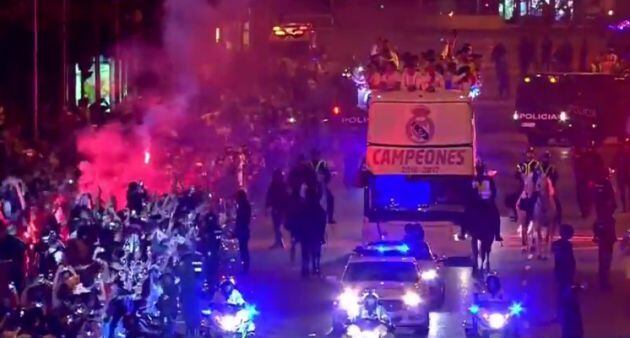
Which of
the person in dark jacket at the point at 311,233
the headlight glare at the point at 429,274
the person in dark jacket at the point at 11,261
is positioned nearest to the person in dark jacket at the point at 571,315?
the headlight glare at the point at 429,274

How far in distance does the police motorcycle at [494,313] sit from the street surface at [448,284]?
1.42 m

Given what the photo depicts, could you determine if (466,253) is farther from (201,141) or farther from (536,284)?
(201,141)

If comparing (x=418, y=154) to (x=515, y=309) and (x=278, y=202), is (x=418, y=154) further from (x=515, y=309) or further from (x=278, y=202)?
(x=515, y=309)

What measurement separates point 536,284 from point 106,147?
29.4ft

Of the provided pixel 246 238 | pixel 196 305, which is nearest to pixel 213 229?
pixel 246 238

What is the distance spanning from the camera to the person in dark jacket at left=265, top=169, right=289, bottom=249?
26344 mm

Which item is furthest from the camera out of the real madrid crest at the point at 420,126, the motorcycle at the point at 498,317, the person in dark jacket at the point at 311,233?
the real madrid crest at the point at 420,126

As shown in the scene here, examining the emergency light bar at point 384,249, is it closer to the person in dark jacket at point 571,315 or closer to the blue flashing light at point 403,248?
the blue flashing light at point 403,248

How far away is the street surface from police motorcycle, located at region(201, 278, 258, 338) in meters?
2.07

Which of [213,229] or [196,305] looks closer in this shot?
[196,305]

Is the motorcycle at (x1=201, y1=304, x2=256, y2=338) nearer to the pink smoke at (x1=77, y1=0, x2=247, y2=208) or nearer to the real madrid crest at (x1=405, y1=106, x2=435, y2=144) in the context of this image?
the pink smoke at (x1=77, y1=0, x2=247, y2=208)

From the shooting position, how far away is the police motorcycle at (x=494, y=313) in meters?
17.7

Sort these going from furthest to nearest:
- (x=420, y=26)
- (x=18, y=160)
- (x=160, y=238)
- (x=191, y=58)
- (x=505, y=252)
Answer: (x=420, y=26) < (x=191, y=58) < (x=505, y=252) < (x=18, y=160) < (x=160, y=238)

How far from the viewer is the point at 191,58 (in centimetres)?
3484
